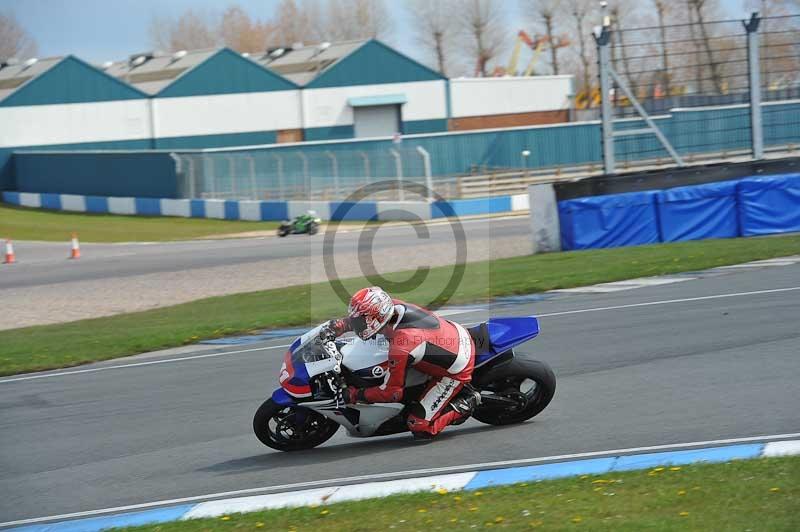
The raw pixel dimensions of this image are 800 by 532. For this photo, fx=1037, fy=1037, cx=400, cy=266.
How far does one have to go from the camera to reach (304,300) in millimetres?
18031

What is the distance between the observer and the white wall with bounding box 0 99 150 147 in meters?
54.8

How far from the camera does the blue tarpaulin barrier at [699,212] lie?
21.8m

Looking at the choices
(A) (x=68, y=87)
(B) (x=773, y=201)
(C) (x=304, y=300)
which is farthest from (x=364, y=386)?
(A) (x=68, y=87)

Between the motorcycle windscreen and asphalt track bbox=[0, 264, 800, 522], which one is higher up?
the motorcycle windscreen

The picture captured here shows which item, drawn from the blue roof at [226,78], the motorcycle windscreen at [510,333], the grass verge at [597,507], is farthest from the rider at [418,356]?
the blue roof at [226,78]

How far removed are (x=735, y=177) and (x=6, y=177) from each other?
42901mm

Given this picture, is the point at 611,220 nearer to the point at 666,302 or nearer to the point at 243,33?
the point at 666,302

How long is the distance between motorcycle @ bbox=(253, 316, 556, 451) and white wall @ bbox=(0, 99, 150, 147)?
167 ft

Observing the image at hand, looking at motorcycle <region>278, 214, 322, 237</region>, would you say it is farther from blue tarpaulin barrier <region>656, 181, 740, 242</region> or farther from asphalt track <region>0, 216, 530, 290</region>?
blue tarpaulin barrier <region>656, 181, 740, 242</region>

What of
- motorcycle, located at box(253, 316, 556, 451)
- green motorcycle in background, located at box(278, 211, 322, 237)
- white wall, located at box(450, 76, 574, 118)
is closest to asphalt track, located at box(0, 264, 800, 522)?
motorcycle, located at box(253, 316, 556, 451)

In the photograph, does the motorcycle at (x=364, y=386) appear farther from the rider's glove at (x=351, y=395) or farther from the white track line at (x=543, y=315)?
the white track line at (x=543, y=315)

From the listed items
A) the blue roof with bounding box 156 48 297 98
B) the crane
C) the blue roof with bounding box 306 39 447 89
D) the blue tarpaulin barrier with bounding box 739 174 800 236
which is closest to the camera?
the blue tarpaulin barrier with bounding box 739 174 800 236

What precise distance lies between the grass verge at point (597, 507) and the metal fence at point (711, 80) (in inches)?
694

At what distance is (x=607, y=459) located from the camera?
7.27m
